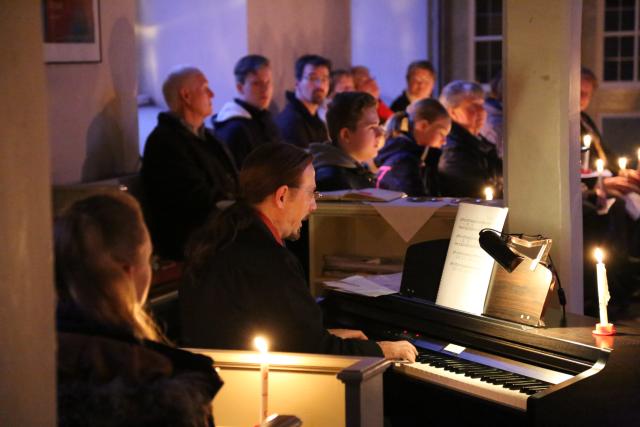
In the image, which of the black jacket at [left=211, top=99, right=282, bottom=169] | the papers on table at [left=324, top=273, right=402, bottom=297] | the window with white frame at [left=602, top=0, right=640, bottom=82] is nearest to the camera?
the papers on table at [left=324, top=273, right=402, bottom=297]

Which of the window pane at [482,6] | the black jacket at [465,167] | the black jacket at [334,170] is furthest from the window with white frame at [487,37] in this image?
the black jacket at [334,170]

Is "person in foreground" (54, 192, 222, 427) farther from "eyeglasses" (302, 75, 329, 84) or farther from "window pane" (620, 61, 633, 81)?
"window pane" (620, 61, 633, 81)

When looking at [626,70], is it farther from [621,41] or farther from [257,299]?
[257,299]

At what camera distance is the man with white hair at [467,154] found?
240 inches

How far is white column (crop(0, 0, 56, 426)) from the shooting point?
5.82ft

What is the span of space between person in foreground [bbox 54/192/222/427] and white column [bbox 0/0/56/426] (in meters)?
0.20

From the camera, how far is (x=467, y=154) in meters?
6.22

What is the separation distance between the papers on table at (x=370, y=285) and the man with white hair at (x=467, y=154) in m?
2.06

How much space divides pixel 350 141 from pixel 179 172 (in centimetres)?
123

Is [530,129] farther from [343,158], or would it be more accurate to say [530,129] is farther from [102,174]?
[102,174]

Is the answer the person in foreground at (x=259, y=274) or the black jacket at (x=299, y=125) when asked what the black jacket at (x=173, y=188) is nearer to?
the black jacket at (x=299, y=125)

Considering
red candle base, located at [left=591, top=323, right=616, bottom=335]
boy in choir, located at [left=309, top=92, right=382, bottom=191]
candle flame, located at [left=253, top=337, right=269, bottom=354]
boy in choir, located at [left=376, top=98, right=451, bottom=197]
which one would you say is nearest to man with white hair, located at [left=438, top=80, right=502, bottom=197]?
boy in choir, located at [left=376, top=98, right=451, bottom=197]

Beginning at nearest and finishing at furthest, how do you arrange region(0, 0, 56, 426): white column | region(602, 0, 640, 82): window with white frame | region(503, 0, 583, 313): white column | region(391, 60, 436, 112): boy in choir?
region(0, 0, 56, 426): white column < region(503, 0, 583, 313): white column < region(391, 60, 436, 112): boy in choir < region(602, 0, 640, 82): window with white frame

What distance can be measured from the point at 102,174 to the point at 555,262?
296 centimetres
